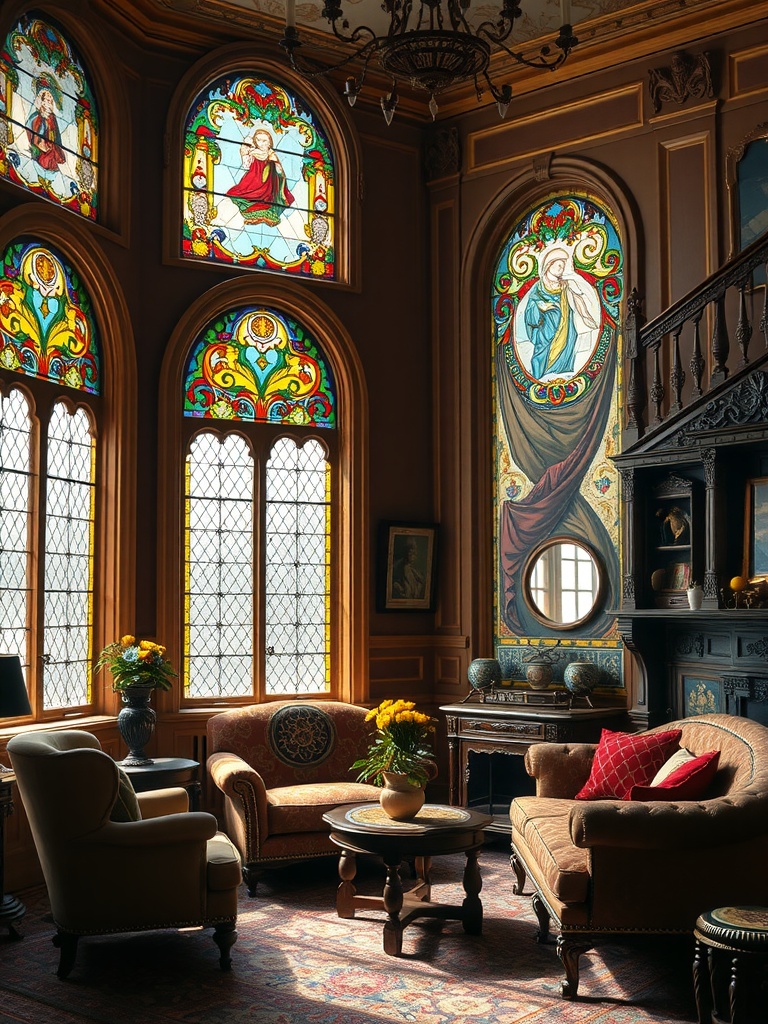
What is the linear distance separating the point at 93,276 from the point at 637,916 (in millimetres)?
4981

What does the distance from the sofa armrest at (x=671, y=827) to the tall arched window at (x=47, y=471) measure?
354 cm

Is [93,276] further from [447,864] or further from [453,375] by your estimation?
[447,864]

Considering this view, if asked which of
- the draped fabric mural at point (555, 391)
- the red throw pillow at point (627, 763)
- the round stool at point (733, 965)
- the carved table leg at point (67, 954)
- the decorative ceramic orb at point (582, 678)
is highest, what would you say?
the draped fabric mural at point (555, 391)

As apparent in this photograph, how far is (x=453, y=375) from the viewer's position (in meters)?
8.52

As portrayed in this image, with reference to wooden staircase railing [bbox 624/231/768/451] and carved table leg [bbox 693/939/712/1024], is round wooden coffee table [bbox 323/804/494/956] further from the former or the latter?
wooden staircase railing [bbox 624/231/768/451]

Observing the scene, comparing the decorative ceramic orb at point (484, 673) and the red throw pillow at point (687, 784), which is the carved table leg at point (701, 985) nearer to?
the red throw pillow at point (687, 784)

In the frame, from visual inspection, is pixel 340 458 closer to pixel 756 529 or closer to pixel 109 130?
pixel 109 130

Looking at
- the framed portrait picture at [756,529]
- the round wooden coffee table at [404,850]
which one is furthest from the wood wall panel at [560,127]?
the round wooden coffee table at [404,850]

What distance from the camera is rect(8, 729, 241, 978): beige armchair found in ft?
16.3

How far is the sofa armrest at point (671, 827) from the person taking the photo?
460 cm

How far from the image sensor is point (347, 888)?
5.84 meters

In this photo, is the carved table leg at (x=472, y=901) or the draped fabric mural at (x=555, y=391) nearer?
the carved table leg at (x=472, y=901)

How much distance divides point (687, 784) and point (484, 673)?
2.79 metres

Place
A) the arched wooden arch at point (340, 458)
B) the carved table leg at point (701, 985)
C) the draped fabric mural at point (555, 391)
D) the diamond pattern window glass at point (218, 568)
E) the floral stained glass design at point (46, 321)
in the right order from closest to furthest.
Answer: the carved table leg at point (701, 985) → the floral stained glass design at point (46, 321) → the arched wooden arch at point (340, 458) → the diamond pattern window glass at point (218, 568) → the draped fabric mural at point (555, 391)
